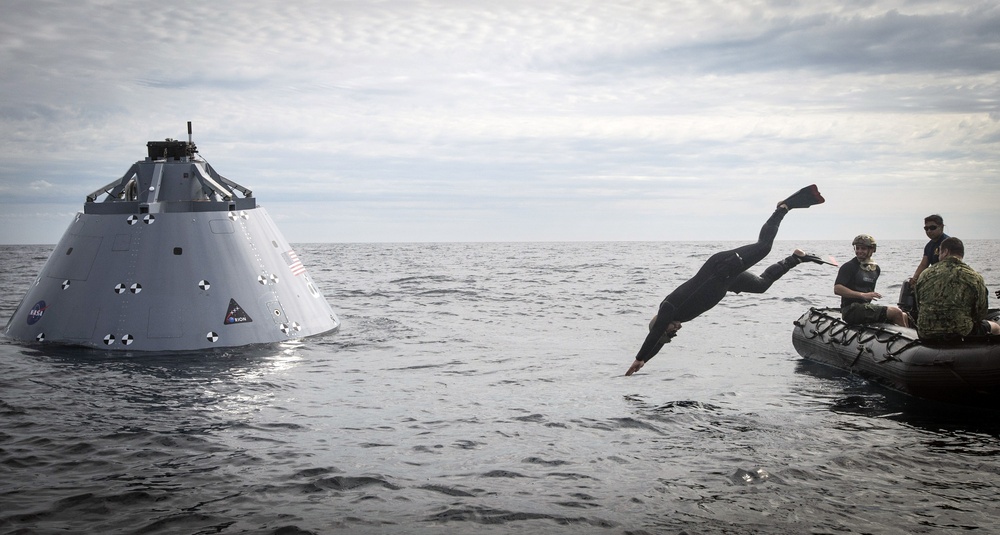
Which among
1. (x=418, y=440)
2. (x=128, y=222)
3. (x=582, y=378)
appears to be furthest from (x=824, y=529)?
(x=128, y=222)

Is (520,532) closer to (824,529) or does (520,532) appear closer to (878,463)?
(824,529)

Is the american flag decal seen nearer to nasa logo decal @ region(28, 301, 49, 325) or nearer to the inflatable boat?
nasa logo decal @ region(28, 301, 49, 325)

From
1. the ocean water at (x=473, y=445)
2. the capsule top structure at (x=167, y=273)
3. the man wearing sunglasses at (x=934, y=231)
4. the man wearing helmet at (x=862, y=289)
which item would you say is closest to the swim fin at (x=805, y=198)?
the ocean water at (x=473, y=445)

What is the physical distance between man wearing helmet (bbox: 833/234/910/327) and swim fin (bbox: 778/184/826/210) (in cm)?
444

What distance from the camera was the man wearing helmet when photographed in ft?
42.8

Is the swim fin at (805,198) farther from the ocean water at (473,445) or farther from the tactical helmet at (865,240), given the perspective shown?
the tactical helmet at (865,240)

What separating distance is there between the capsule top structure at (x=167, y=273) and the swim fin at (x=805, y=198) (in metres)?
9.60

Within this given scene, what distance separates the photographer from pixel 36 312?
14773 millimetres

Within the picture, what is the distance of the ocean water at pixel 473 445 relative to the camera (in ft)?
23.4

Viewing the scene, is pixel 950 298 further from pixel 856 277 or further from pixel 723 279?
pixel 723 279

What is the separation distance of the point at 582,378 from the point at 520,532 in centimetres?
725

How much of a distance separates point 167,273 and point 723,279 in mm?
9860

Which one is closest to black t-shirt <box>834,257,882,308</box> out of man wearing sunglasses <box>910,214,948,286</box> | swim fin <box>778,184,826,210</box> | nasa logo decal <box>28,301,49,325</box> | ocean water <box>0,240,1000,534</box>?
man wearing sunglasses <box>910,214,948,286</box>

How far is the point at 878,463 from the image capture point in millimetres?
8656
